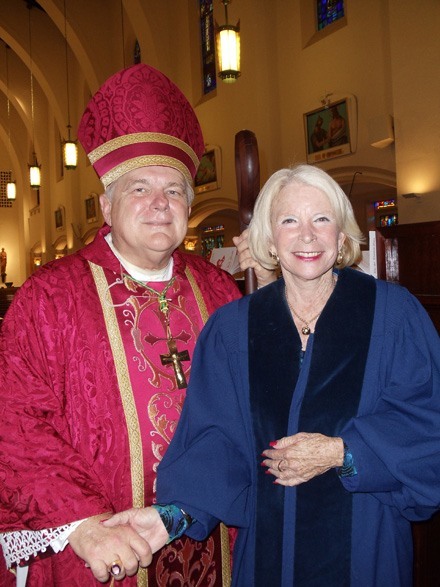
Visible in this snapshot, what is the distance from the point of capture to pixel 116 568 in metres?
1.31

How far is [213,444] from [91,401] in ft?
1.41

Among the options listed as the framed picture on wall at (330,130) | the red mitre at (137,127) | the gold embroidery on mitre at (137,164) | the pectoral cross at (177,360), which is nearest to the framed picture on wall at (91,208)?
the framed picture on wall at (330,130)

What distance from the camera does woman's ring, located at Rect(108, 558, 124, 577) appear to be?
4.28ft

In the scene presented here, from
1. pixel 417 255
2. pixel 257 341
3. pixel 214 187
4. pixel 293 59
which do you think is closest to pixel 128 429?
pixel 257 341

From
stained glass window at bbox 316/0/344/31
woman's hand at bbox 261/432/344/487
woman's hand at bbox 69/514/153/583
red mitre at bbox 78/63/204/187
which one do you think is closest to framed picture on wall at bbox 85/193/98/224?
stained glass window at bbox 316/0/344/31

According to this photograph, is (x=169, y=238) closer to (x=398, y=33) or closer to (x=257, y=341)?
(x=257, y=341)

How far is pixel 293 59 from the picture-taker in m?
9.08

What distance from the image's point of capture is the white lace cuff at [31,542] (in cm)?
146

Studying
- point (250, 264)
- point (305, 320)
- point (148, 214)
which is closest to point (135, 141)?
point (148, 214)

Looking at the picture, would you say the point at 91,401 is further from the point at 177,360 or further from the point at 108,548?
the point at 108,548

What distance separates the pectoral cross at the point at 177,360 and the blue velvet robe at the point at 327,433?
0.19 m

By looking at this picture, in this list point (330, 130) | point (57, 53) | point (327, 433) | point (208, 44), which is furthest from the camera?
point (57, 53)

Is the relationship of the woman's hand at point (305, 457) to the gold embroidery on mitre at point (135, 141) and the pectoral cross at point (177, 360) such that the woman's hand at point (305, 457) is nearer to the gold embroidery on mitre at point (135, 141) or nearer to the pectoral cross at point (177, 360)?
the pectoral cross at point (177, 360)

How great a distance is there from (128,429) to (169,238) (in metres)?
0.62
